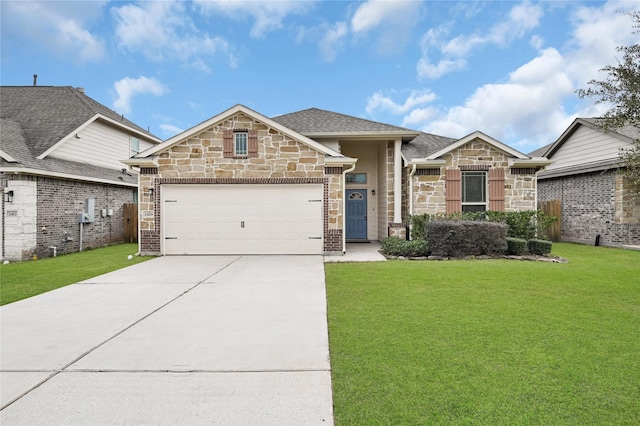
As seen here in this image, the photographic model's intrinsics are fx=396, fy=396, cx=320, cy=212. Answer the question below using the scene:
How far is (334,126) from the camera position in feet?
50.1

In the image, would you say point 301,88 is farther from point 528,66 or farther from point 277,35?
point 528,66

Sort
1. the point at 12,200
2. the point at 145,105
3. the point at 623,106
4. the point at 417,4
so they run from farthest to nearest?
the point at 145,105
the point at 417,4
the point at 12,200
the point at 623,106

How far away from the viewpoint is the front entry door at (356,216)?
665 inches

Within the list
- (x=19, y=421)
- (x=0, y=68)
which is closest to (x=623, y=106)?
(x=19, y=421)

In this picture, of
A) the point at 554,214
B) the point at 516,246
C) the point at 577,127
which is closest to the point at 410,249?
the point at 516,246

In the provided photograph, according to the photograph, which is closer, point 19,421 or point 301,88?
point 19,421

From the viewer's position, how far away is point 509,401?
3094mm

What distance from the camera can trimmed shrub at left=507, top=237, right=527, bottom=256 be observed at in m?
11.8

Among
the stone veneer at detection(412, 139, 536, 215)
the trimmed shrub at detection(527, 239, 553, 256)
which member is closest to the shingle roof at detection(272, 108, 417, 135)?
the stone veneer at detection(412, 139, 536, 215)

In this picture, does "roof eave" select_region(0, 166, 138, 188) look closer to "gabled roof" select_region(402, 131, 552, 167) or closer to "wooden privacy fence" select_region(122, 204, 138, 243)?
"wooden privacy fence" select_region(122, 204, 138, 243)

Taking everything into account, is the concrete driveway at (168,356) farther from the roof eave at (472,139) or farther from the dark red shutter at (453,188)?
the roof eave at (472,139)

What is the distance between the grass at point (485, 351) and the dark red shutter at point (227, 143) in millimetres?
6426

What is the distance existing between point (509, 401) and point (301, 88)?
21457 mm

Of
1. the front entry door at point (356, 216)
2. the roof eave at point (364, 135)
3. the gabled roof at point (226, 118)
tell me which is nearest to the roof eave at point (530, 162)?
the roof eave at point (364, 135)
